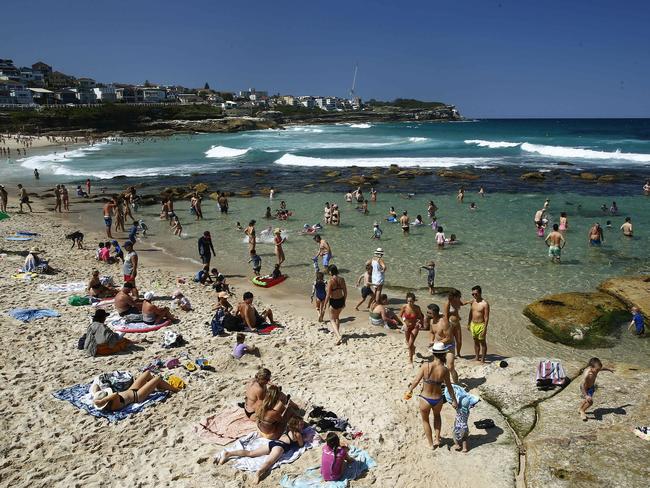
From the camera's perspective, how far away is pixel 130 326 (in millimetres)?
10211

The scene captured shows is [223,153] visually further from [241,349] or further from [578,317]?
[578,317]

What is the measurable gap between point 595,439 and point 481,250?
11466 millimetres

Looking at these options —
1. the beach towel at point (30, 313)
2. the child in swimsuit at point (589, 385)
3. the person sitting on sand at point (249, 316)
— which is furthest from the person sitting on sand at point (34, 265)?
the child in swimsuit at point (589, 385)

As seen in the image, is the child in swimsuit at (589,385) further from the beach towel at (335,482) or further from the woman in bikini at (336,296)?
the woman in bikini at (336,296)

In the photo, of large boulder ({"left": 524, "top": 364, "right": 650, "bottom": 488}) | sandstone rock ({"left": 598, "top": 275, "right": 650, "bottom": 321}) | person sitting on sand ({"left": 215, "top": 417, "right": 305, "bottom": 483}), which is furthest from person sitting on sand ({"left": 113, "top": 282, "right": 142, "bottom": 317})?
sandstone rock ({"left": 598, "top": 275, "right": 650, "bottom": 321})

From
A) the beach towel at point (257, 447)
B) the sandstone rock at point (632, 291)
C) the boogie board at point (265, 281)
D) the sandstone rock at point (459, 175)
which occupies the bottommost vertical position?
the boogie board at point (265, 281)

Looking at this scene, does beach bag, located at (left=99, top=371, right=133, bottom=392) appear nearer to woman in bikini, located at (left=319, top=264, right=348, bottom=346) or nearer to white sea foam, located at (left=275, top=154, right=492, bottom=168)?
→ woman in bikini, located at (left=319, top=264, right=348, bottom=346)

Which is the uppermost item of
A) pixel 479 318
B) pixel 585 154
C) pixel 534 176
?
pixel 585 154

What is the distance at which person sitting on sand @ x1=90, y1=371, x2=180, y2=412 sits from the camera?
282 inches

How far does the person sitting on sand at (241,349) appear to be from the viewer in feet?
29.8

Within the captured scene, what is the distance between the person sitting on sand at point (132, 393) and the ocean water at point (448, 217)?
5793 millimetres

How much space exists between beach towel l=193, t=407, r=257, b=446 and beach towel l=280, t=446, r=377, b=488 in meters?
1.05

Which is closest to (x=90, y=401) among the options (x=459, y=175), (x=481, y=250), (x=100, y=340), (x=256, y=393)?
(x=100, y=340)

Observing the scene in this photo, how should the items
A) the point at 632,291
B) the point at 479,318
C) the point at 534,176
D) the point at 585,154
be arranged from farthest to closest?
the point at 585,154, the point at 534,176, the point at 632,291, the point at 479,318
